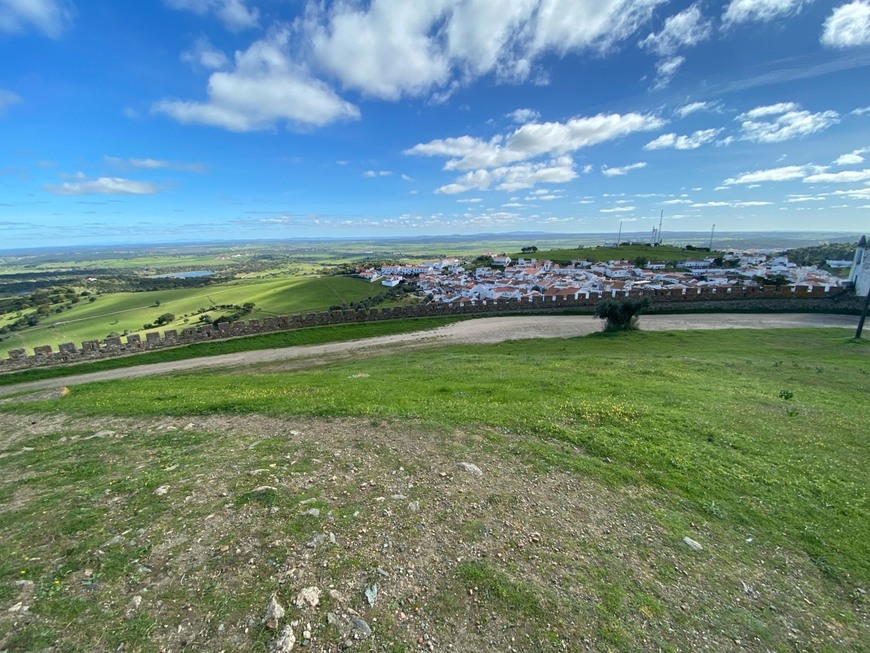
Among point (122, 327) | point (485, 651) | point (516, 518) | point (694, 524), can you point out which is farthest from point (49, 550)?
point (122, 327)

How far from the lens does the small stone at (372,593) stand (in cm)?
339

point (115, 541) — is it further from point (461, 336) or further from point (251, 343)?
point (251, 343)

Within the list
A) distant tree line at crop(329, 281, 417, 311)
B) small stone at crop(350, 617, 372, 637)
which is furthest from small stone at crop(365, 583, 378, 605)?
distant tree line at crop(329, 281, 417, 311)

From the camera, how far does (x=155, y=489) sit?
502 centimetres

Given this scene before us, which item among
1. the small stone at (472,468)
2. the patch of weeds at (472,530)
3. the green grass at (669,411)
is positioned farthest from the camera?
the small stone at (472,468)

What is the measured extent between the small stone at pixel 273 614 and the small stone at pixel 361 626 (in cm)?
48

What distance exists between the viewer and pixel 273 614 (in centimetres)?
316

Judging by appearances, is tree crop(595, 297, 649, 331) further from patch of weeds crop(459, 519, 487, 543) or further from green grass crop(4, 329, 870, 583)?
patch of weeds crop(459, 519, 487, 543)

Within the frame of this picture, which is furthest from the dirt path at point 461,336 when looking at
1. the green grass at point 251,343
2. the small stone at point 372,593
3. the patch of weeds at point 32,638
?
the small stone at point 372,593

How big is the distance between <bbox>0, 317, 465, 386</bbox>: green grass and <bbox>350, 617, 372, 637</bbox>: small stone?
20498 millimetres

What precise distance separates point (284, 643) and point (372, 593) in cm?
80

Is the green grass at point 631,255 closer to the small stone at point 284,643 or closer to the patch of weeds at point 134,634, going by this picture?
the small stone at point 284,643

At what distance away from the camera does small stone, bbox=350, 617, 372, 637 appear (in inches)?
122

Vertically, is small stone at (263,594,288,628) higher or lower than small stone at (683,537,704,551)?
higher
